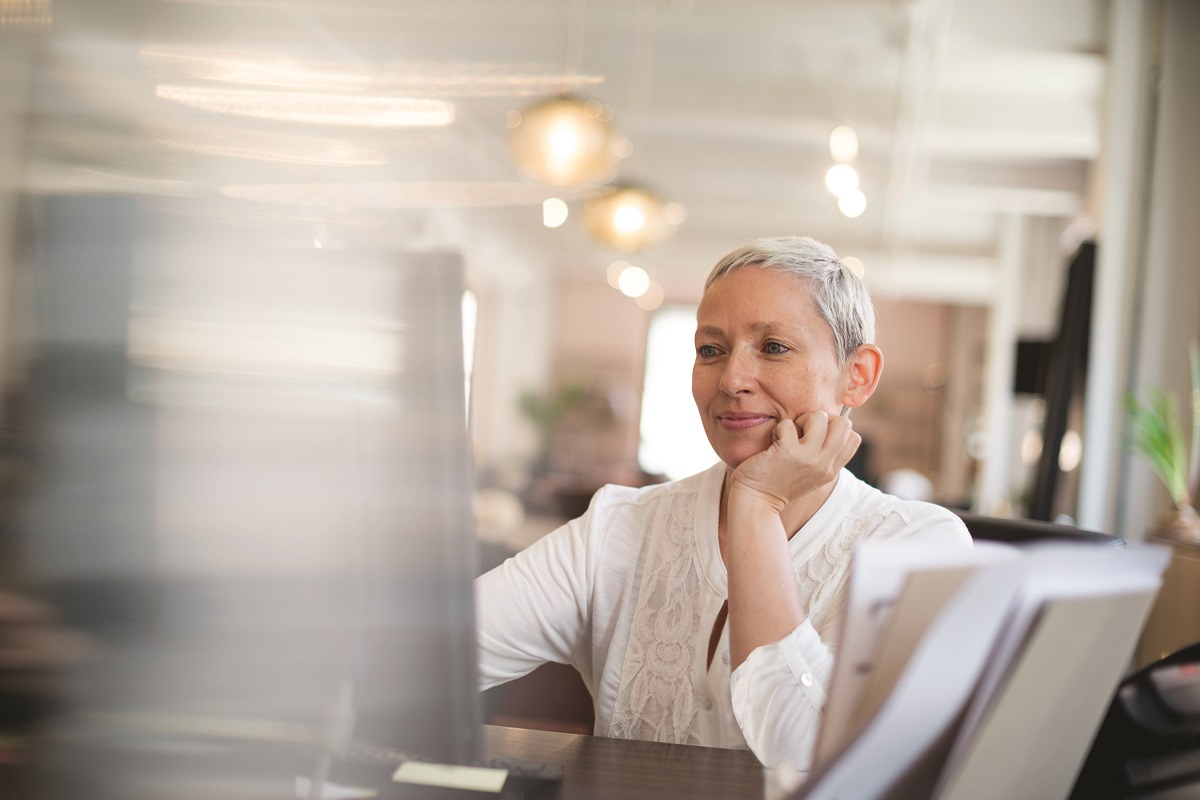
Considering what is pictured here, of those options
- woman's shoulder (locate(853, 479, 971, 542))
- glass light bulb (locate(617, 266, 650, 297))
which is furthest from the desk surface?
glass light bulb (locate(617, 266, 650, 297))

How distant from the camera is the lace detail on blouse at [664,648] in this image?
53.8 inches

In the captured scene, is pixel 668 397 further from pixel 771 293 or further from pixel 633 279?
pixel 771 293

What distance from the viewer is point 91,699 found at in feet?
2.61

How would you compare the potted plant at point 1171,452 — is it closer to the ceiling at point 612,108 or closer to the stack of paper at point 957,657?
the ceiling at point 612,108

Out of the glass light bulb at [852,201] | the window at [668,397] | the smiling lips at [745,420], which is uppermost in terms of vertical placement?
the glass light bulb at [852,201]

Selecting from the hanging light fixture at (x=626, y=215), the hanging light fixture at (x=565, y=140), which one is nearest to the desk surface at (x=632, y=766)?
the hanging light fixture at (x=565, y=140)

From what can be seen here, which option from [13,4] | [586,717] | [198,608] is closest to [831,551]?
[198,608]

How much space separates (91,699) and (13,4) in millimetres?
2051

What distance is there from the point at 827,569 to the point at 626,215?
13.1 feet

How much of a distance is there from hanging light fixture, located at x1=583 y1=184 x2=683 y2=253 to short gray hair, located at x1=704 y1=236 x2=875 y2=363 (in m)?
3.74

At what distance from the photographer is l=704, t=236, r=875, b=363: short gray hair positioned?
56.7 inches

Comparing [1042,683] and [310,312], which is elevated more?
[310,312]

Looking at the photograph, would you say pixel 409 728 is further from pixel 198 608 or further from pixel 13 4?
pixel 13 4

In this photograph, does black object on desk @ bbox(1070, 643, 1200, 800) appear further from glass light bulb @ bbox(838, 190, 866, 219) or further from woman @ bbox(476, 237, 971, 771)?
glass light bulb @ bbox(838, 190, 866, 219)
